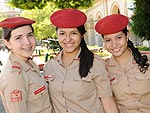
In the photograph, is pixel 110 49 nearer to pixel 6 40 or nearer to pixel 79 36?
pixel 79 36

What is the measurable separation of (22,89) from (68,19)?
Result: 0.72 m

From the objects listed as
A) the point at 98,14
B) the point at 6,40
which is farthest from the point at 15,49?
the point at 98,14

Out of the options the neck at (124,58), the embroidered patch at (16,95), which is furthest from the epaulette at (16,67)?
the neck at (124,58)

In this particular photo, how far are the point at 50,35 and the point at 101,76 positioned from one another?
2764 centimetres

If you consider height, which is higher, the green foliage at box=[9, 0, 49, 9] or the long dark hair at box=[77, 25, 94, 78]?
the green foliage at box=[9, 0, 49, 9]

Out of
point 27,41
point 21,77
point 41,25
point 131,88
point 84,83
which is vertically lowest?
point 131,88

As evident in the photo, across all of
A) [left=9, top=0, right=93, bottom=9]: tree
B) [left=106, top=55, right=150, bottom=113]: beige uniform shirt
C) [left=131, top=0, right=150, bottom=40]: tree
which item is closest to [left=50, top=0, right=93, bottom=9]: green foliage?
[left=9, top=0, right=93, bottom=9]: tree

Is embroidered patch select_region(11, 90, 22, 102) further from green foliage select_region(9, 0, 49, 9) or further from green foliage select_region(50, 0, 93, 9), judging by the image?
green foliage select_region(9, 0, 49, 9)

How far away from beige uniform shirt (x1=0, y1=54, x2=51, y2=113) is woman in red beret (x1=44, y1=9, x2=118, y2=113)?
135 millimetres

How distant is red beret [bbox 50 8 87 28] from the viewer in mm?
2576

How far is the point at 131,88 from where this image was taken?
2781 mm

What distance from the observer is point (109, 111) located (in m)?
2.64

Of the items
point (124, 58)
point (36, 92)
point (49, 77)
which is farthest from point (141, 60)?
point (36, 92)

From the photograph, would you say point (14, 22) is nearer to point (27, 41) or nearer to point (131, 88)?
point (27, 41)
